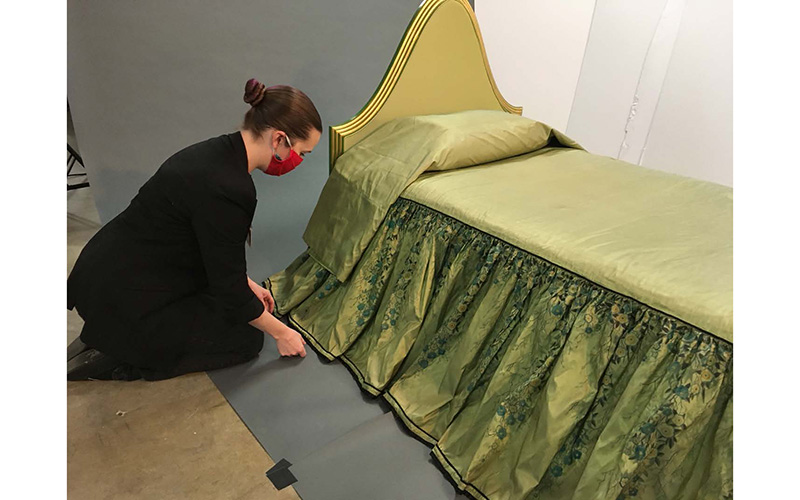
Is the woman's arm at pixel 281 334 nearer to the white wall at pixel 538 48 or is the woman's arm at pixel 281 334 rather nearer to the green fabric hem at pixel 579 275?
the green fabric hem at pixel 579 275

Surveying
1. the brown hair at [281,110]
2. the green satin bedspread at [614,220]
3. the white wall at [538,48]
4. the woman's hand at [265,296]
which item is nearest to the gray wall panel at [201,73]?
the woman's hand at [265,296]

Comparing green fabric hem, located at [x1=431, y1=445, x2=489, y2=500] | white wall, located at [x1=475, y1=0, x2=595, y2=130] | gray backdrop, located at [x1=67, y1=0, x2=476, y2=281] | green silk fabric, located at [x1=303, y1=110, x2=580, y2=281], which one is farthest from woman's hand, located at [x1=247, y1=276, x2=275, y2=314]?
white wall, located at [x1=475, y1=0, x2=595, y2=130]

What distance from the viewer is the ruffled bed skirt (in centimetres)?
102

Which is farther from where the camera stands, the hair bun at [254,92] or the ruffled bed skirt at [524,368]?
the hair bun at [254,92]

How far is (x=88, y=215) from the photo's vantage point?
2432 mm

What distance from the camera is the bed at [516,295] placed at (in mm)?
1040

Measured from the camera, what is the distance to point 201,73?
2.16 m

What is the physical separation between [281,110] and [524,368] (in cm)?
92

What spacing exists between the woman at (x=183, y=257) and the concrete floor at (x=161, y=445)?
77 millimetres

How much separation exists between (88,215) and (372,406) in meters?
1.81

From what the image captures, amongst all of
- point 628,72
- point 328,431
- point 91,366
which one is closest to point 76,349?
point 91,366

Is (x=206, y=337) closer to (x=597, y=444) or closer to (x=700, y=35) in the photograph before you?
(x=597, y=444)

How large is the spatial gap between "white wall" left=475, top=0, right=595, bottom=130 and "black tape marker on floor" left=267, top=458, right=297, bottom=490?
2809 millimetres

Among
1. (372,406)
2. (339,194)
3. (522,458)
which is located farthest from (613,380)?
(339,194)
